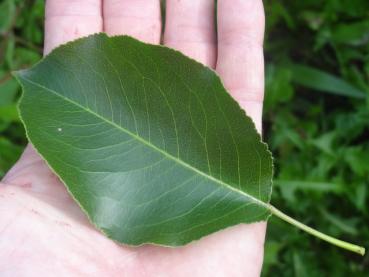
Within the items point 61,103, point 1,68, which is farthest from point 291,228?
point 1,68

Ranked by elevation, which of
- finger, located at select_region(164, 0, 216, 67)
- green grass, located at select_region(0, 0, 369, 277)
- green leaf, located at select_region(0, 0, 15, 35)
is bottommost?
green grass, located at select_region(0, 0, 369, 277)

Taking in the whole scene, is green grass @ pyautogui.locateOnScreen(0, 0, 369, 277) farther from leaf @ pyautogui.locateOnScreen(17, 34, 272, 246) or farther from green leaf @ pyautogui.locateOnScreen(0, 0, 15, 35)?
leaf @ pyautogui.locateOnScreen(17, 34, 272, 246)

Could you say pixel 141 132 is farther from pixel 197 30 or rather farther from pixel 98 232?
pixel 197 30

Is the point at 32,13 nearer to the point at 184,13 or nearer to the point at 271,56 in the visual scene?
the point at 184,13

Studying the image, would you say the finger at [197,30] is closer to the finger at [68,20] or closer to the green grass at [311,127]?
the finger at [68,20]

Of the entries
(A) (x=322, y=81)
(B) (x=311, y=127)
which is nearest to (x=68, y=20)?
(B) (x=311, y=127)

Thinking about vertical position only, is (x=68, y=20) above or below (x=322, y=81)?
above

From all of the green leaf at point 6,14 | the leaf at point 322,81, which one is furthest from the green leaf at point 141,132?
the leaf at point 322,81

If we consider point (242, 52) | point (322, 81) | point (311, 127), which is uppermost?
point (242, 52)

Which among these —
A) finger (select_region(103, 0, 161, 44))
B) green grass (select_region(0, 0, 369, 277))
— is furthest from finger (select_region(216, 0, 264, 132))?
green grass (select_region(0, 0, 369, 277))
